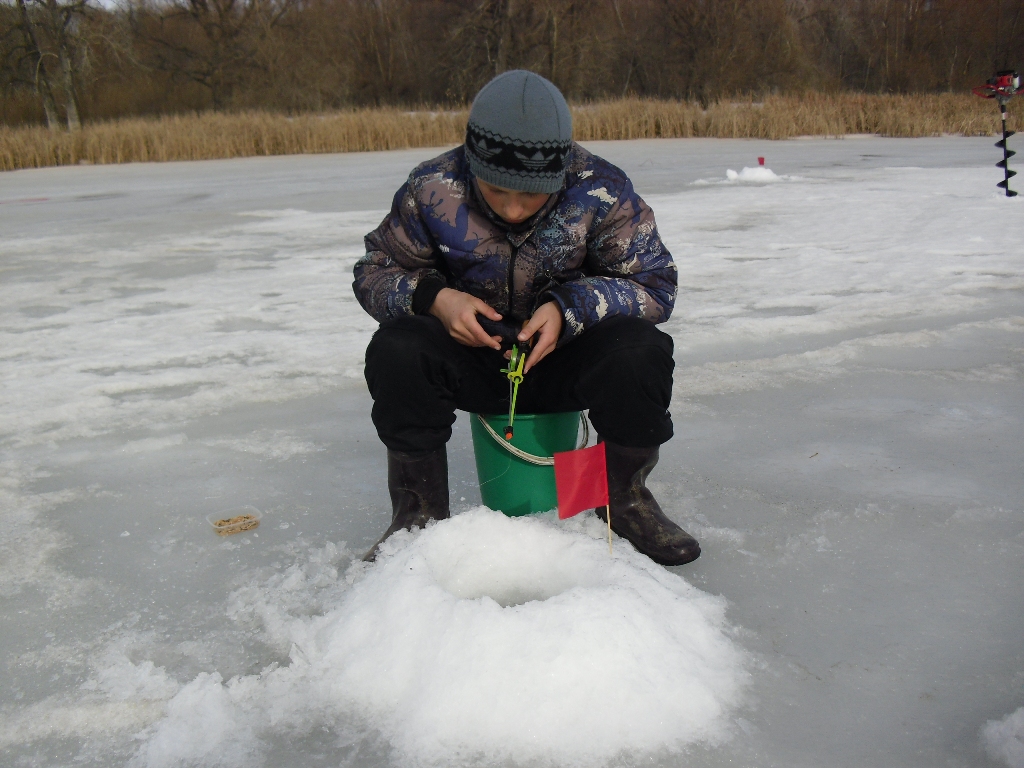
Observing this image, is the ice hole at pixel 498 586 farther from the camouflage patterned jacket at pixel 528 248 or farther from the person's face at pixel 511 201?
the person's face at pixel 511 201

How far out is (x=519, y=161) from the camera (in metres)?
1.45

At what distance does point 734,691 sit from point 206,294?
3.10m

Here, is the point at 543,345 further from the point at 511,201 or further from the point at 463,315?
the point at 511,201

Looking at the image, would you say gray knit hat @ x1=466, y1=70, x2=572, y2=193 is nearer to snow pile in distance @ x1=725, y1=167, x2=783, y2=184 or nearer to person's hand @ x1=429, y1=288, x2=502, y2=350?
person's hand @ x1=429, y1=288, x2=502, y2=350

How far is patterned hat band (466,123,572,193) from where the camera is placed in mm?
1446

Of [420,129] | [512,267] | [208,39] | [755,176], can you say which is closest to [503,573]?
[512,267]

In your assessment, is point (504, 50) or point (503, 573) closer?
point (503, 573)

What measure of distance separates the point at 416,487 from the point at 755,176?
20.2 ft

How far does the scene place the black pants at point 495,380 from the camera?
4.98ft

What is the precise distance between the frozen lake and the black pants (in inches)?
8.5

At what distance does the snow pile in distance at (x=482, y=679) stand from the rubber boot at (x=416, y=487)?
20 centimetres

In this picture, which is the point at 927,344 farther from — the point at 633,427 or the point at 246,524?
the point at 246,524

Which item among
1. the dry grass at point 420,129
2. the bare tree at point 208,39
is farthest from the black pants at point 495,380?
the bare tree at point 208,39

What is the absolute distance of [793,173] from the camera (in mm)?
7473
